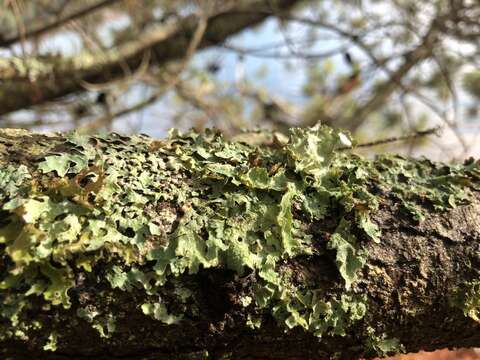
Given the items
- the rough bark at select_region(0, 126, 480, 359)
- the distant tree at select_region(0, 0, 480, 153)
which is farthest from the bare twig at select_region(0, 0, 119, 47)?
the rough bark at select_region(0, 126, 480, 359)

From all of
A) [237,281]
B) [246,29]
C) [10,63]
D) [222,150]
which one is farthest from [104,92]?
[237,281]

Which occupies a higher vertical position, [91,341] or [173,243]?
[173,243]

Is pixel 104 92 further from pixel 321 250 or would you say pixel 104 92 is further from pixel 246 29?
pixel 321 250

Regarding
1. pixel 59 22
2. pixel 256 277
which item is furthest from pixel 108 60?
pixel 256 277

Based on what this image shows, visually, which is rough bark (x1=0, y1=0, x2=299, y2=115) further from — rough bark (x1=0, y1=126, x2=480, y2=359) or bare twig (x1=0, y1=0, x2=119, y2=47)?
rough bark (x1=0, y1=126, x2=480, y2=359)

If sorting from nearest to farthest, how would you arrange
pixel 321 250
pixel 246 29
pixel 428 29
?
pixel 321 250 < pixel 428 29 < pixel 246 29

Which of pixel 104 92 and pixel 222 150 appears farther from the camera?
pixel 104 92
